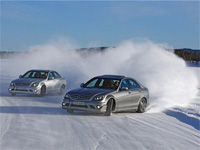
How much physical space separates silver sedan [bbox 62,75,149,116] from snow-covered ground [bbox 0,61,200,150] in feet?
1.04

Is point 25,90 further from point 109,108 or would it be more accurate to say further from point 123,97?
point 109,108

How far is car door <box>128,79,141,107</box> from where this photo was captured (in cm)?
1227

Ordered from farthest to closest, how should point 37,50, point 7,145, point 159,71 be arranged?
point 37,50
point 159,71
point 7,145

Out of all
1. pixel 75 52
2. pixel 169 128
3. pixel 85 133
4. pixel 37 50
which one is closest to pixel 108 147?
pixel 85 133

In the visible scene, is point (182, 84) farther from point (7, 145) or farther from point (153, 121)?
point (7, 145)

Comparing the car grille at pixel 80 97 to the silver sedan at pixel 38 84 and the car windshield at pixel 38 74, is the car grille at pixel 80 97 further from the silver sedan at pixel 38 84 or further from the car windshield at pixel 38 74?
the car windshield at pixel 38 74

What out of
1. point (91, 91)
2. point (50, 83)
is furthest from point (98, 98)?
point (50, 83)

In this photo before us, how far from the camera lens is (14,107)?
12.8 m

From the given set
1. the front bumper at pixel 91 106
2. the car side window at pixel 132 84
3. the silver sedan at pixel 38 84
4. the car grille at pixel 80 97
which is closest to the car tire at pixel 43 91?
the silver sedan at pixel 38 84

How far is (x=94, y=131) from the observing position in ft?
27.5

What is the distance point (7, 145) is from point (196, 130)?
488 cm

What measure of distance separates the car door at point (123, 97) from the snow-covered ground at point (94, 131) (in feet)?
1.45

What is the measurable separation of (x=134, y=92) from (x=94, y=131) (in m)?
4.32

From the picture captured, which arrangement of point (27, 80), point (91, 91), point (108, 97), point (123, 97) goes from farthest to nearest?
point (27, 80), point (123, 97), point (91, 91), point (108, 97)
